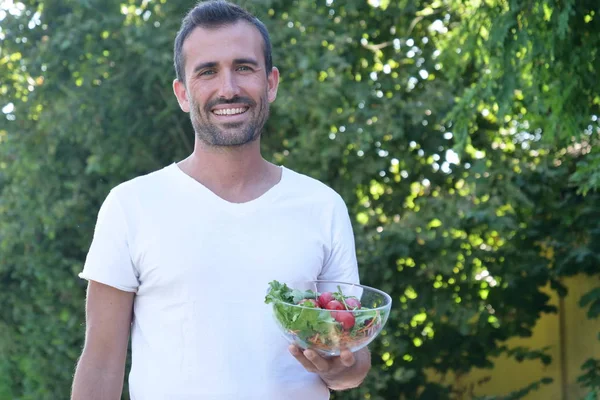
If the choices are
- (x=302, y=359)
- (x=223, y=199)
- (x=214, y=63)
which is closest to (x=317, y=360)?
(x=302, y=359)

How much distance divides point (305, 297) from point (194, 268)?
0.92 ft

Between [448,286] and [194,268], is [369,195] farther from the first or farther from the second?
[194,268]

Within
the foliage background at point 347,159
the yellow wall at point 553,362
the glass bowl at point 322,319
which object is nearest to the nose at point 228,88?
the glass bowl at point 322,319

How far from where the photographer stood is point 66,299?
576cm

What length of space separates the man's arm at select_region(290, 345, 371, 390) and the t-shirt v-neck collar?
407 mm

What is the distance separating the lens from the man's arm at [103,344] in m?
2.19

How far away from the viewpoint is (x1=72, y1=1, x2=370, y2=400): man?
2.19 meters

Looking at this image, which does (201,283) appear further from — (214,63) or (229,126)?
(214,63)

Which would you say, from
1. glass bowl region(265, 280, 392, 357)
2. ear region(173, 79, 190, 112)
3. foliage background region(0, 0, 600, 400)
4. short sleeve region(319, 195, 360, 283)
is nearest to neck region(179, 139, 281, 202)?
ear region(173, 79, 190, 112)

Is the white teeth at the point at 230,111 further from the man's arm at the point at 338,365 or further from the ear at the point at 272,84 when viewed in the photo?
the man's arm at the point at 338,365

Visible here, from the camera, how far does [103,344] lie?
2205 millimetres

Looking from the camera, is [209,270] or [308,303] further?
[209,270]

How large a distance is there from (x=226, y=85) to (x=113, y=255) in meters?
0.50

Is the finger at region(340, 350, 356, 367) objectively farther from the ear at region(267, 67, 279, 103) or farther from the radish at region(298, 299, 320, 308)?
the ear at region(267, 67, 279, 103)
